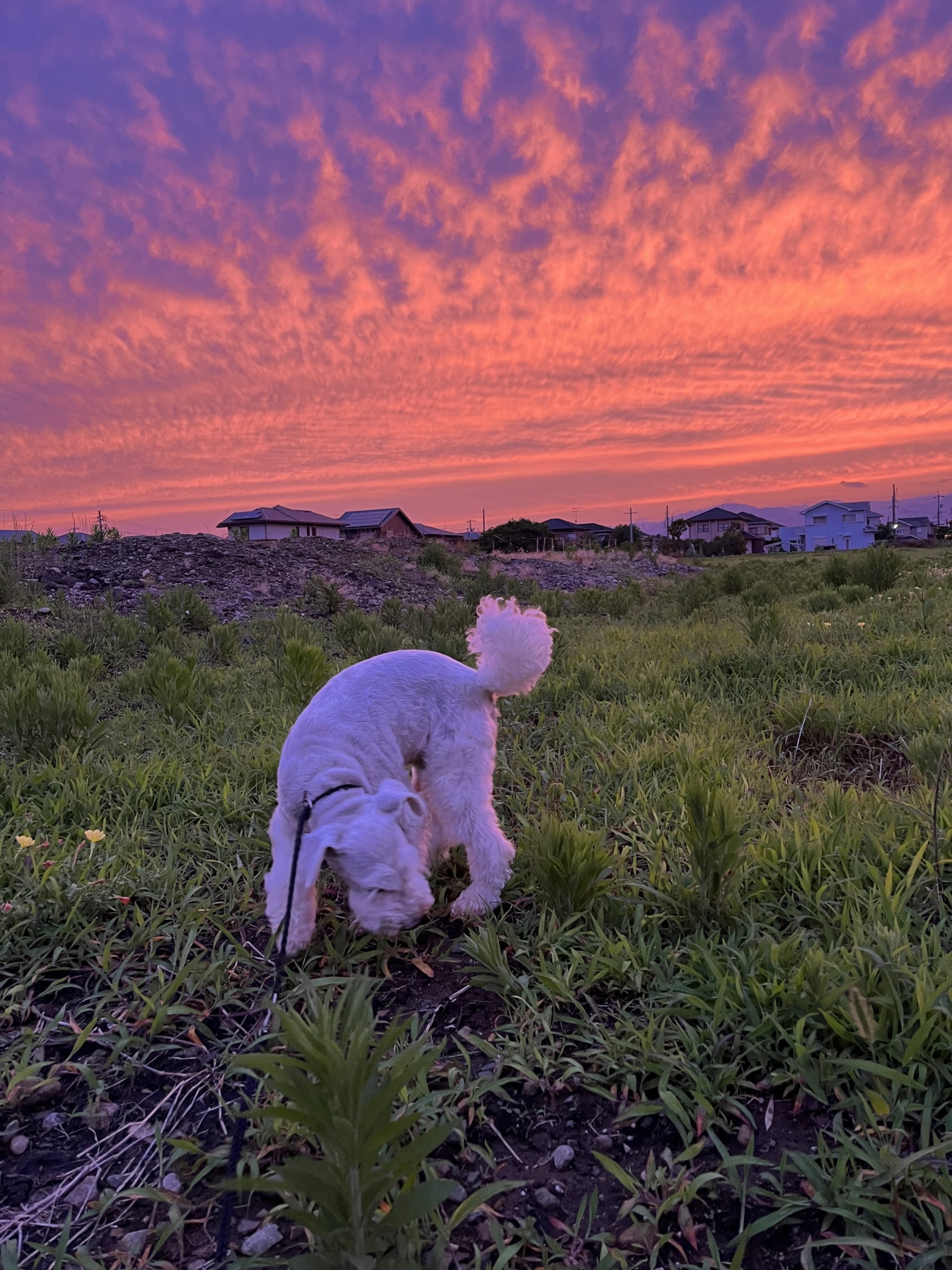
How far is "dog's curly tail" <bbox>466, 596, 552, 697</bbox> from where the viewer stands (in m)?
2.88

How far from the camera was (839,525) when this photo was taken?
4038 inches

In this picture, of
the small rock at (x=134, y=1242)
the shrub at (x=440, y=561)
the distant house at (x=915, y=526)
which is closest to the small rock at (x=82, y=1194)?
the small rock at (x=134, y=1242)

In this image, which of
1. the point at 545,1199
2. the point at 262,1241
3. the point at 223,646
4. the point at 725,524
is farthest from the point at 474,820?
the point at 725,524

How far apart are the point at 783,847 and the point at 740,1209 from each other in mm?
1324

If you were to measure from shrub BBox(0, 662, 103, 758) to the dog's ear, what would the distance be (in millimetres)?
2556

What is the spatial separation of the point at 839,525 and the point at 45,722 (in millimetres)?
114355

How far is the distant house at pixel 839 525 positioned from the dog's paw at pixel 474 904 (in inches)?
4166

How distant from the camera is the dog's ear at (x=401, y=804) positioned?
2.32m

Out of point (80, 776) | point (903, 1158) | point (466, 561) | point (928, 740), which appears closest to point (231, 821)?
point (80, 776)

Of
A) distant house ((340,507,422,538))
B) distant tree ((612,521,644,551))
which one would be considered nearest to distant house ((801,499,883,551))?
distant tree ((612,521,644,551))

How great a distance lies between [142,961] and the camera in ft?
8.21

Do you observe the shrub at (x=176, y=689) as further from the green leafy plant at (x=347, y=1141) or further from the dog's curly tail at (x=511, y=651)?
the green leafy plant at (x=347, y=1141)

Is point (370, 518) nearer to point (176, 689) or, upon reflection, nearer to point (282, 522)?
point (282, 522)

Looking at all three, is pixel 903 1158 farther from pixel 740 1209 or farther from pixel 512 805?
pixel 512 805
